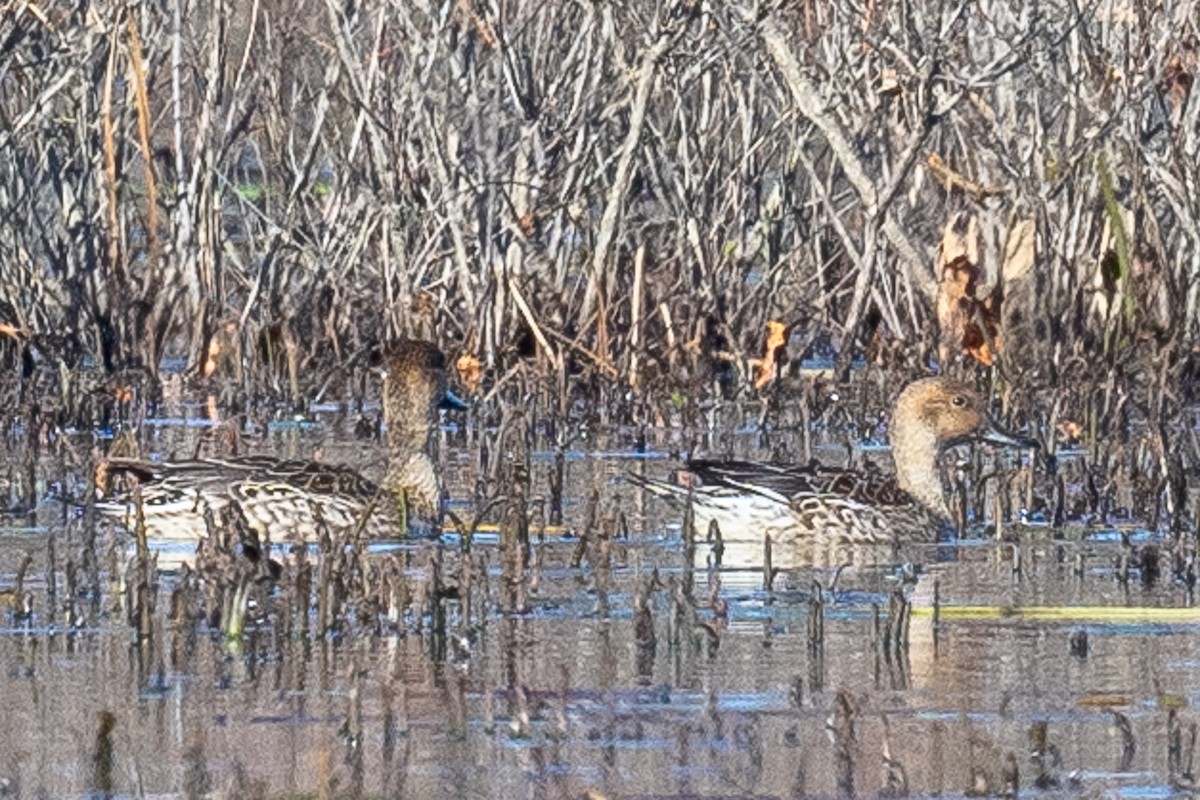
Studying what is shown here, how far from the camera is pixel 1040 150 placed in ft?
40.2

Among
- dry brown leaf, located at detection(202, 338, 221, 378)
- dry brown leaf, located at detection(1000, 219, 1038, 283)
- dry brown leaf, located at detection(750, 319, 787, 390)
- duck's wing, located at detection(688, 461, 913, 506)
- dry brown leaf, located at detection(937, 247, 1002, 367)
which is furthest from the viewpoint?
dry brown leaf, located at detection(202, 338, 221, 378)

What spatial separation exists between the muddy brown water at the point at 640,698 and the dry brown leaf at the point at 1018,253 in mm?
4077

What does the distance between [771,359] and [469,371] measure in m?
1.09

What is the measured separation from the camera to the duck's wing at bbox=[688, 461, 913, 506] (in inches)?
371

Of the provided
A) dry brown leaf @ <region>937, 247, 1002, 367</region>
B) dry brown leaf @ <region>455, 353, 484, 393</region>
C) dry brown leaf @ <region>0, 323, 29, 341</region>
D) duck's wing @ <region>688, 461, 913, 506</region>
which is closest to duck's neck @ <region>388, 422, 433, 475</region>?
duck's wing @ <region>688, 461, 913, 506</region>

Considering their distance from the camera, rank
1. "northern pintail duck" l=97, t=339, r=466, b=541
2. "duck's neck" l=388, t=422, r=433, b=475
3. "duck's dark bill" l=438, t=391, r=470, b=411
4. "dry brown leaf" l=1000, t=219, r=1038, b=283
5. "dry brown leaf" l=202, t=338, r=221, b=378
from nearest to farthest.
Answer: "northern pintail duck" l=97, t=339, r=466, b=541 → "duck's neck" l=388, t=422, r=433, b=475 → "duck's dark bill" l=438, t=391, r=470, b=411 → "dry brown leaf" l=1000, t=219, r=1038, b=283 → "dry brown leaf" l=202, t=338, r=221, b=378

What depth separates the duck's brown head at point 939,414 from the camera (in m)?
10.2

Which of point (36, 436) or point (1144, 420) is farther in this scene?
point (1144, 420)

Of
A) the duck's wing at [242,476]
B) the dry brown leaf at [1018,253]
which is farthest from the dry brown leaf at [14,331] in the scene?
the dry brown leaf at [1018,253]

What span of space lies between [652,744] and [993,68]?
6.05m

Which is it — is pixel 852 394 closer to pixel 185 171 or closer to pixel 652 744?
pixel 185 171

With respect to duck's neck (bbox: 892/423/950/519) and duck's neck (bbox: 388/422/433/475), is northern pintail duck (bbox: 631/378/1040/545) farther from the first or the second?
duck's neck (bbox: 388/422/433/475)

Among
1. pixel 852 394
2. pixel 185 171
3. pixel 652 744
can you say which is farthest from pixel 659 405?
pixel 652 744

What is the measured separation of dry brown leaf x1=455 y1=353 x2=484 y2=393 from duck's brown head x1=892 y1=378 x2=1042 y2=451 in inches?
89.0
